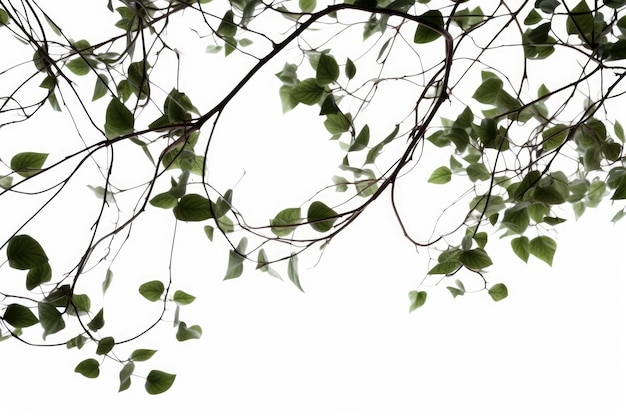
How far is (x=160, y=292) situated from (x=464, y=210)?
1.74 feet

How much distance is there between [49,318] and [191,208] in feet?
0.48

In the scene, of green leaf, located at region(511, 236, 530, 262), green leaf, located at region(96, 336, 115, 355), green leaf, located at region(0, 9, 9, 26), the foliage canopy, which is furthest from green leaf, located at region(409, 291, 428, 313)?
green leaf, located at region(0, 9, 9, 26)

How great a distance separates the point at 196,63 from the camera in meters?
1.10

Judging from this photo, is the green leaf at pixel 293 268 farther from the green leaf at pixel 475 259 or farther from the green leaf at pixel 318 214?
the green leaf at pixel 475 259

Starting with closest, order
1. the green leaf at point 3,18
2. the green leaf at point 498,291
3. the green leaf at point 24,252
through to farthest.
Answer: the green leaf at point 24,252 < the green leaf at point 3,18 < the green leaf at point 498,291

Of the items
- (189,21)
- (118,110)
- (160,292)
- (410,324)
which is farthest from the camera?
(410,324)

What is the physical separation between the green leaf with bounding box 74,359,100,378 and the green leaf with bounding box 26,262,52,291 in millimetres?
83

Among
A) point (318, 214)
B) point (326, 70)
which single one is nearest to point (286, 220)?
point (318, 214)

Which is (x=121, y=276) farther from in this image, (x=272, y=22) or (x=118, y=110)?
(x=118, y=110)

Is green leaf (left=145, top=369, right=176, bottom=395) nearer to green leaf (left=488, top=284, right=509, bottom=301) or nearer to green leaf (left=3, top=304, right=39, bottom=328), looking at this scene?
green leaf (left=3, top=304, right=39, bottom=328)

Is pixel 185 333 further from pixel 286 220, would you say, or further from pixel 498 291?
pixel 498 291

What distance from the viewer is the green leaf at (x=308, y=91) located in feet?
2.08

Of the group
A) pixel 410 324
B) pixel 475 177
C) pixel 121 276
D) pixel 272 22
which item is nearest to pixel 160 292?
pixel 475 177

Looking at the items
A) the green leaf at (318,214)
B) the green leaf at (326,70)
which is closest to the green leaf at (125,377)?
the green leaf at (318,214)
